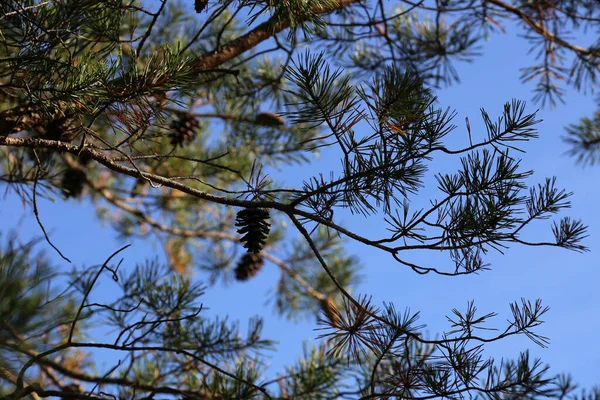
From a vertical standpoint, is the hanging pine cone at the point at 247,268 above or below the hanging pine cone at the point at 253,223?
above

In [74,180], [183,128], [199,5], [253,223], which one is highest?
[183,128]

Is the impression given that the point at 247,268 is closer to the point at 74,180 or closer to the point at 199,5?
the point at 74,180

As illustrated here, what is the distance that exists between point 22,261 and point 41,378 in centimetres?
79

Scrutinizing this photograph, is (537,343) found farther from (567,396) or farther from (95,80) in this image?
(95,80)

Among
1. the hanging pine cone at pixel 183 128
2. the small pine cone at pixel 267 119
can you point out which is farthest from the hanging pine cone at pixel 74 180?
the small pine cone at pixel 267 119

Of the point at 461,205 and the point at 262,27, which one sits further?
the point at 262,27

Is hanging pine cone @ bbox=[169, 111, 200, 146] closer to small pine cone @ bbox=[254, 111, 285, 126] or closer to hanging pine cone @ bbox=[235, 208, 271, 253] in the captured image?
small pine cone @ bbox=[254, 111, 285, 126]

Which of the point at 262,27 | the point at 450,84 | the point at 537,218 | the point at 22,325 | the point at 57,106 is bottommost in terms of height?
the point at 22,325

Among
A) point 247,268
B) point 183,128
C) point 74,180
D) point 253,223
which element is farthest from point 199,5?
point 247,268

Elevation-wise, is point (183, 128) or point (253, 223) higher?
point (183, 128)

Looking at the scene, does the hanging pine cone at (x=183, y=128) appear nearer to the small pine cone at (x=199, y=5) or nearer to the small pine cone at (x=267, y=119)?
the small pine cone at (x=267, y=119)

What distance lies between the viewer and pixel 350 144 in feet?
2.70

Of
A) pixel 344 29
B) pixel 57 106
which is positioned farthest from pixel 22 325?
pixel 344 29

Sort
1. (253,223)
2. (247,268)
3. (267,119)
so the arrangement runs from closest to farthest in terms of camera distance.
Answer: (253,223), (267,119), (247,268)
